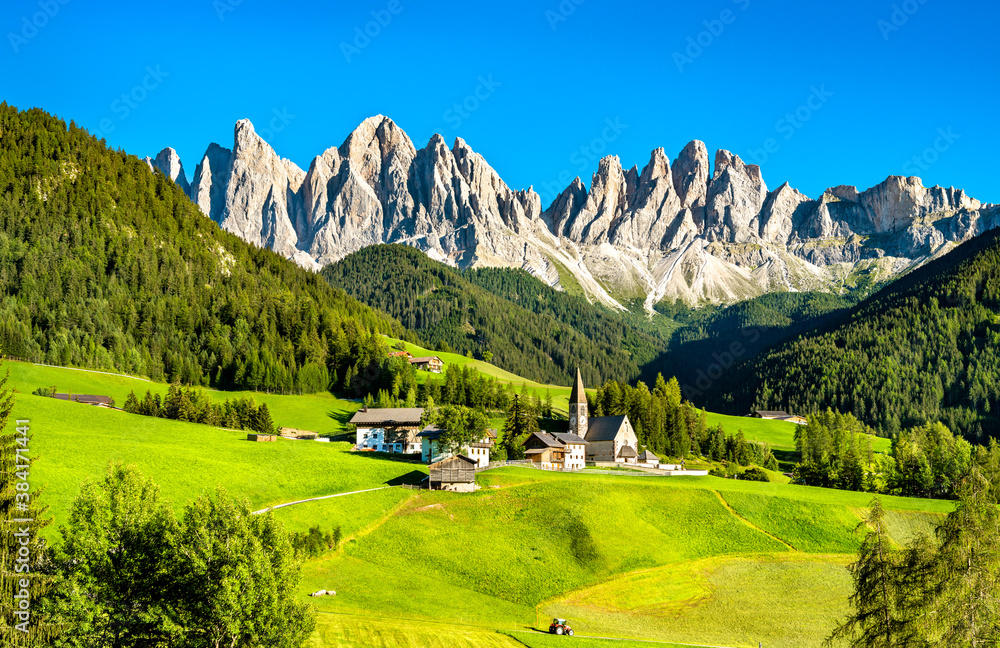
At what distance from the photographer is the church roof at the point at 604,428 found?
401 ft

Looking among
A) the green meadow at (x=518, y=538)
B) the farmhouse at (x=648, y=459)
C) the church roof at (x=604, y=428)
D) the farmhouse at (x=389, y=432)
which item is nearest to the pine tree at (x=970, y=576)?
the green meadow at (x=518, y=538)

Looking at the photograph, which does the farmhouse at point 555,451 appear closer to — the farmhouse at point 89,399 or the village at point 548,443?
the village at point 548,443

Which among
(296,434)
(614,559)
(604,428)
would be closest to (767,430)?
(604,428)

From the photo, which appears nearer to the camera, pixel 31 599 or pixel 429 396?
pixel 31 599

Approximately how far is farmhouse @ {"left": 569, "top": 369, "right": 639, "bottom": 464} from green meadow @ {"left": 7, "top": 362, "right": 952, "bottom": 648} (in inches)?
710

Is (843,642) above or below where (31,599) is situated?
below

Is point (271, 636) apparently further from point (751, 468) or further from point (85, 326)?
point (85, 326)

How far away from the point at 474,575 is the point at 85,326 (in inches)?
4688

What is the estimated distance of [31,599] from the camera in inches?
1219

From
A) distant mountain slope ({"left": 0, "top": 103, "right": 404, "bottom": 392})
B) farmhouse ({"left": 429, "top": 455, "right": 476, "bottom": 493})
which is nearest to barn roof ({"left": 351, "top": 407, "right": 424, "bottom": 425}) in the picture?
distant mountain slope ({"left": 0, "top": 103, "right": 404, "bottom": 392})

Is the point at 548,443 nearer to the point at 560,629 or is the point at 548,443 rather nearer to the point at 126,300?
the point at 560,629

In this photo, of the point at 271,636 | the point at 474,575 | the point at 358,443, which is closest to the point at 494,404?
the point at 358,443

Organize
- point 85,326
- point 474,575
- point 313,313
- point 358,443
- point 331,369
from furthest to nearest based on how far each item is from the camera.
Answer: point 313,313
point 331,369
point 85,326
point 358,443
point 474,575

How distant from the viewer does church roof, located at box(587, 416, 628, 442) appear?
122250 millimetres
